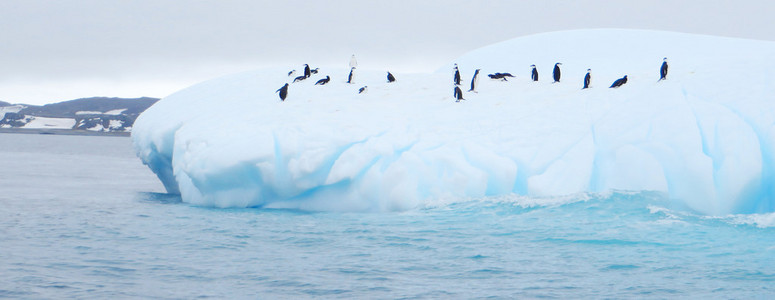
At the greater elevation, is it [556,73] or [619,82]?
[556,73]

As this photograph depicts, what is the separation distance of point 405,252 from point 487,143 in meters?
4.41

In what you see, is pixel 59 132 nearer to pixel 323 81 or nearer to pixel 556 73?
pixel 323 81

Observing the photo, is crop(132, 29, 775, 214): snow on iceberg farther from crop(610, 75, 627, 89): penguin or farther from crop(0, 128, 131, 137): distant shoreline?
crop(0, 128, 131, 137): distant shoreline

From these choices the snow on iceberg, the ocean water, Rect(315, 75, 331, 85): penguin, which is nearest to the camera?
the ocean water

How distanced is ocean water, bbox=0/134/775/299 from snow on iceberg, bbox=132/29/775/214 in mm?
409

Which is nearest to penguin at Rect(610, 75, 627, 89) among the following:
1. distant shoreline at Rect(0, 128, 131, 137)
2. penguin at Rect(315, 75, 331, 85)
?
penguin at Rect(315, 75, 331, 85)

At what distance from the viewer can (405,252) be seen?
32.4 ft

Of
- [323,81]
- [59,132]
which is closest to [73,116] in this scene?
[59,132]

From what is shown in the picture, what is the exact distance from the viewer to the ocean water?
803 centimetres

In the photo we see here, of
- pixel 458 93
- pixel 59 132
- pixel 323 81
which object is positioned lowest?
pixel 59 132

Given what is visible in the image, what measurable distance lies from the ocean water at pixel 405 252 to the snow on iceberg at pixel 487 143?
409mm

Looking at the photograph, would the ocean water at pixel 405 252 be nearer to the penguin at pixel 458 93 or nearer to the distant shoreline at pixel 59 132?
the penguin at pixel 458 93

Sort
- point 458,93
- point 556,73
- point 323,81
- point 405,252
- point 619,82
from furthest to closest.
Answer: point 323,81
point 556,73
point 458,93
point 619,82
point 405,252

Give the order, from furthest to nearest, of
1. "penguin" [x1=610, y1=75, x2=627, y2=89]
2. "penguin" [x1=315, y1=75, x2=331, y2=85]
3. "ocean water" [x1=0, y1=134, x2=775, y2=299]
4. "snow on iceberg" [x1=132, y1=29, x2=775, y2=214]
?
1. "penguin" [x1=315, y1=75, x2=331, y2=85]
2. "penguin" [x1=610, y1=75, x2=627, y2=89]
3. "snow on iceberg" [x1=132, y1=29, x2=775, y2=214]
4. "ocean water" [x1=0, y1=134, x2=775, y2=299]
